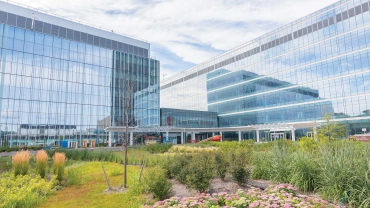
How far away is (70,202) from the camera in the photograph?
7.78 metres

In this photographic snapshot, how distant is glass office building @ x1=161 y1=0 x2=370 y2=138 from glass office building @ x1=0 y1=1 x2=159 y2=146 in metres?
17.6

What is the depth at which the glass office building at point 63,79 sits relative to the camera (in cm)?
4022

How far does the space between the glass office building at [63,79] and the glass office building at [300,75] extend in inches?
694

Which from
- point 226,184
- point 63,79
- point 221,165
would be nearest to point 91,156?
point 221,165

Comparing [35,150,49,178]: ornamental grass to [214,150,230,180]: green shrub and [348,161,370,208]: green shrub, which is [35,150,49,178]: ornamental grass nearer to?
[214,150,230,180]: green shrub

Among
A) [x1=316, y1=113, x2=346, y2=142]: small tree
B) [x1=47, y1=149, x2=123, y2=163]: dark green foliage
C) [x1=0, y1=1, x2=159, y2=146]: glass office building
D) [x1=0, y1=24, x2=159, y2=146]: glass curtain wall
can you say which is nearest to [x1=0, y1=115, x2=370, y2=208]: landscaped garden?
[x1=47, y1=149, x2=123, y2=163]: dark green foliage

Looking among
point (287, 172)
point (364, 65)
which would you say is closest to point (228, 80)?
point (364, 65)

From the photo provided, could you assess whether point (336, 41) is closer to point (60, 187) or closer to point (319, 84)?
point (319, 84)

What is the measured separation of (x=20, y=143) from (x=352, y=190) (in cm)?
4606

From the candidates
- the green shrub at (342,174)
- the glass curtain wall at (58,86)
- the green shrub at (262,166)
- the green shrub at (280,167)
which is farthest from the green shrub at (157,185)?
the glass curtain wall at (58,86)

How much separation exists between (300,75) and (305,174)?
4241cm

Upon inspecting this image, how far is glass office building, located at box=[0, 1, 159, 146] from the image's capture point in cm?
4022

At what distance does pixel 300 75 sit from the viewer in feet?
149

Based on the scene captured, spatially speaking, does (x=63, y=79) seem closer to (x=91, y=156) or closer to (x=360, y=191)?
(x=91, y=156)
